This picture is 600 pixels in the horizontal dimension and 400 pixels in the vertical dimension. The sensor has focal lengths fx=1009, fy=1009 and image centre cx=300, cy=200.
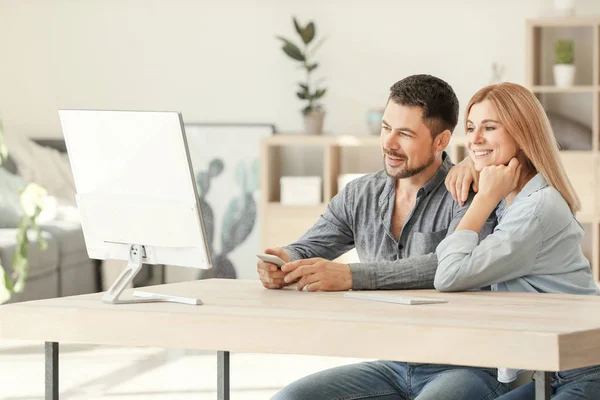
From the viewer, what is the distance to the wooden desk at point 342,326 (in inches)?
63.4

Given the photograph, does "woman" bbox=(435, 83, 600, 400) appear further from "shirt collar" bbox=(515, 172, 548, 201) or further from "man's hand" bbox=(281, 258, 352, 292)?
"man's hand" bbox=(281, 258, 352, 292)

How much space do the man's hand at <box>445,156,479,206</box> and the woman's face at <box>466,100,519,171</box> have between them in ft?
0.29

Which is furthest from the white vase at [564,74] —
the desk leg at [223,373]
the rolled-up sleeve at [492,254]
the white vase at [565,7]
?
the desk leg at [223,373]

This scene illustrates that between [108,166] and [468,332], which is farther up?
[108,166]

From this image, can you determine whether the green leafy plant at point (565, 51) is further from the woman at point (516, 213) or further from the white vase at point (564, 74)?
the woman at point (516, 213)

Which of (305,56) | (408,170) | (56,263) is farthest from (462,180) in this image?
(56,263)

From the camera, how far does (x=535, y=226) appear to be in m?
2.06

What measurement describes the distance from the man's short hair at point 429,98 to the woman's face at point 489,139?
0.82 ft

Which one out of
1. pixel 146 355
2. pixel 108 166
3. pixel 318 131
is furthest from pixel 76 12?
pixel 108 166

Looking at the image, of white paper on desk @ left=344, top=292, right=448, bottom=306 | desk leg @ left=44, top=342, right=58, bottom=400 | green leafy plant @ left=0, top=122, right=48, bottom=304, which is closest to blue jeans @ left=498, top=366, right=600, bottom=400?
white paper on desk @ left=344, top=292, right=448, bottom=306

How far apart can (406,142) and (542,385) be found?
89 centimetres

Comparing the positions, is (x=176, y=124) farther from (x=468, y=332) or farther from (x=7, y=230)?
(x=7, y=230)

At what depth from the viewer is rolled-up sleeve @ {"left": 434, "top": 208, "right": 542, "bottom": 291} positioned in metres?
2.05

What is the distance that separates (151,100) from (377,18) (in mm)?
1555
